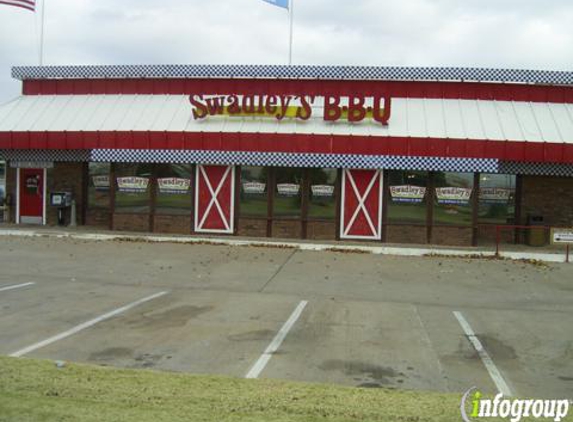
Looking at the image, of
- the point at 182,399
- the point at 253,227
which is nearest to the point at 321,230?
the point at 253,227

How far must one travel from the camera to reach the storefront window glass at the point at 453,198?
20172 mm

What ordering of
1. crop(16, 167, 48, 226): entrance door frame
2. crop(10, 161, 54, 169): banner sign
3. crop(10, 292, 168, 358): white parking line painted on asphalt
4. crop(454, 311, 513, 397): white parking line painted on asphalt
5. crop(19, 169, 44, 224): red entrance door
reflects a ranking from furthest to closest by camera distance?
1. crop(19, 169, 44, 224): red entrance door
2. crop(16, 167, 48, 226): entrance door frame
3. crop(10, 161, 54, 169): banner sign
4. crop(10, 292, 168, 358): white parking line painted on asphalt
5. crop(454, 311, 513, 397): white parking line painted on asphalt

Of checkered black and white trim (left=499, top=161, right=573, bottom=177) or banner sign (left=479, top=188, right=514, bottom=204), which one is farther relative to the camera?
banner sign (left=479, top=188, right=514, bottom=204)

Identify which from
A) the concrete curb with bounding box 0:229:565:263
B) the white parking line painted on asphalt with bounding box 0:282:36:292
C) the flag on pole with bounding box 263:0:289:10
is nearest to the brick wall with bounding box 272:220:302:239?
the concrete curb with bounding box 0:229:565:263

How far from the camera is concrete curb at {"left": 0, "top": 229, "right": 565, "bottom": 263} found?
18.2m

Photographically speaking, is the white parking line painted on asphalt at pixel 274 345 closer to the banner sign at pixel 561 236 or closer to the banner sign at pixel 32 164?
the banner sign at pixel 561 236

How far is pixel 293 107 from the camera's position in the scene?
21.4 m

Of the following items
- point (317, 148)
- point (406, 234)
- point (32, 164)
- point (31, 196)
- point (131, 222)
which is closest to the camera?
point (317, 148)

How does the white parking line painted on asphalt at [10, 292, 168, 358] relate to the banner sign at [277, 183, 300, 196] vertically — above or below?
below

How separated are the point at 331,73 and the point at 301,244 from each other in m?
6.56

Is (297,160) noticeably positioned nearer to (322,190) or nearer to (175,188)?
(322,190)

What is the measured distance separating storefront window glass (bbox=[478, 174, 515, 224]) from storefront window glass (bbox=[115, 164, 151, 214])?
1141 centimetres

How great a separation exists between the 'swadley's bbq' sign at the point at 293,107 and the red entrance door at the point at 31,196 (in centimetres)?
715

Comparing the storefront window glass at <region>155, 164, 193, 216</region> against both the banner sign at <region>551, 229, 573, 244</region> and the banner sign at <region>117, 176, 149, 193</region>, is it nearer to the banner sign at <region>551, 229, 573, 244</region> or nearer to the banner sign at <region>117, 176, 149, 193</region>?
the banner sign at <region>117, 176, 149, 193</region>
